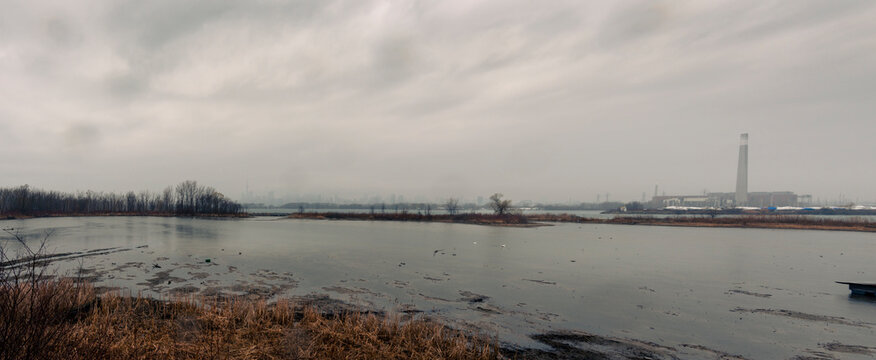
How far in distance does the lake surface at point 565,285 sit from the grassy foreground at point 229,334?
2.51 meters

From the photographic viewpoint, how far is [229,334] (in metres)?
8.08

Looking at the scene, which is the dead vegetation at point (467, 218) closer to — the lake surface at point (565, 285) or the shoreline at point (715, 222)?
the shoreline at point (715, 222)

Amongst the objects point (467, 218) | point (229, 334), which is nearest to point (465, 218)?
point (467, 218)

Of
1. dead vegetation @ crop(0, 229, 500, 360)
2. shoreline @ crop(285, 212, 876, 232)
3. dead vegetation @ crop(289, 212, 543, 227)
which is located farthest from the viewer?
dead vegetation @ crop(289, 212, 543, 227)

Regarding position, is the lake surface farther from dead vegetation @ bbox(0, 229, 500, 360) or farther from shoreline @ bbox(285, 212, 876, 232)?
shoreline @ bbox(285, 212, 876, 232)

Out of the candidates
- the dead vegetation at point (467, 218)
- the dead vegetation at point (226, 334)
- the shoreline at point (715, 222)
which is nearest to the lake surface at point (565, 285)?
the dead vegetation at point (226, 334)

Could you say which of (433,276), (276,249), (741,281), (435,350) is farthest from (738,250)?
(276,249)

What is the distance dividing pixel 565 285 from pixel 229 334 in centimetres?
1278

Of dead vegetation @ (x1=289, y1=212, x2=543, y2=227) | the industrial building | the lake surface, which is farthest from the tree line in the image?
the industrial building

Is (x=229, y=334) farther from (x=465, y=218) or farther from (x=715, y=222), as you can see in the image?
(x=715, y=222)

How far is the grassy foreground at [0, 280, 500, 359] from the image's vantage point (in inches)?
247

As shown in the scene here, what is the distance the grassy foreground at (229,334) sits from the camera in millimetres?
6270

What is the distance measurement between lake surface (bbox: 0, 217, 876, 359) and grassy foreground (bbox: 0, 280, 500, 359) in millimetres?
2505

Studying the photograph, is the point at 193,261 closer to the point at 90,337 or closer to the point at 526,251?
the point at 90,337
